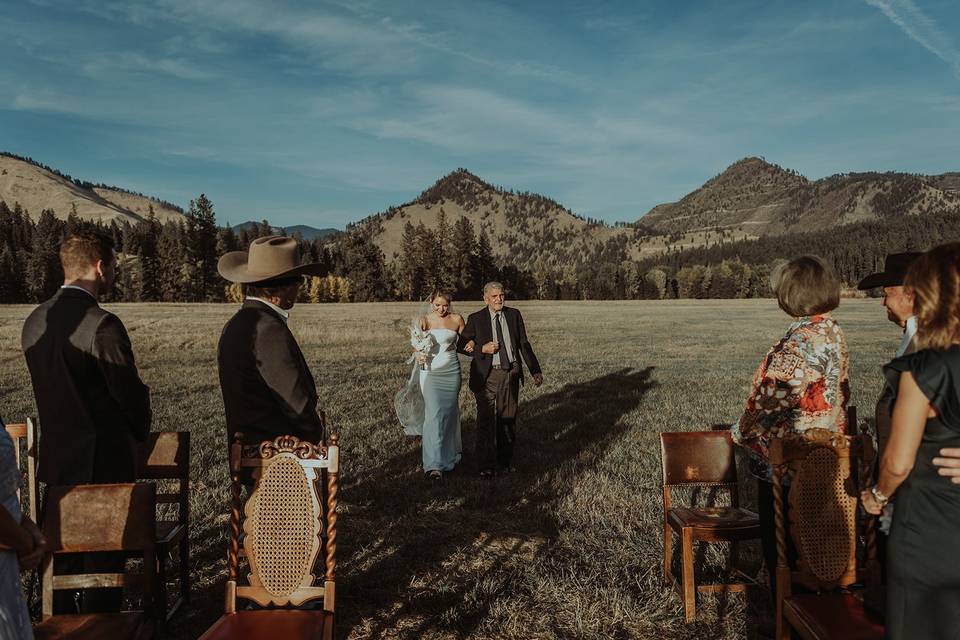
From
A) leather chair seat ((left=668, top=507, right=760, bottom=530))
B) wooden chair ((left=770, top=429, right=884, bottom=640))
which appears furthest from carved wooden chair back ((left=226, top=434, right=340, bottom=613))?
leather chair seat ((left=668, top=507, right=760, bottom=530))

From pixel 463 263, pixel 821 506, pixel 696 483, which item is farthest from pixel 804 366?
pixel 463 263

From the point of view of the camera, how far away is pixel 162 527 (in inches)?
184

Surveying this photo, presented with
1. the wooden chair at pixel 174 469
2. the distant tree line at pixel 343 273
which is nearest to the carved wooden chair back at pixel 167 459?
the wooden chair at pixel 174 469

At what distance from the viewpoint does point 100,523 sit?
3275mm

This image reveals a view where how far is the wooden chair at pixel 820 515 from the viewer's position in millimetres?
3377

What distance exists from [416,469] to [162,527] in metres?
4.00

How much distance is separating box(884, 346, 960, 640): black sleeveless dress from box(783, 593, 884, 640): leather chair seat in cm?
65

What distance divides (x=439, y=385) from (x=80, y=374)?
4696 mm

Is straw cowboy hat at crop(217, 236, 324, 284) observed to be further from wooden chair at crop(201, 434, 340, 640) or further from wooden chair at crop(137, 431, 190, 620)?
wooden chair at crop(137, 431, 190, 620)

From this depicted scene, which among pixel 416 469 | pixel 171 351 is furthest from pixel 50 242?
pixel 416 469

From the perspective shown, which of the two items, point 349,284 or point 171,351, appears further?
point 349,284

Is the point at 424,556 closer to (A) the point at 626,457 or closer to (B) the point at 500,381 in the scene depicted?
(B) the point at 500,381

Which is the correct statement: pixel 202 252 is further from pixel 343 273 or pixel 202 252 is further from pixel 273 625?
pixel 273 625

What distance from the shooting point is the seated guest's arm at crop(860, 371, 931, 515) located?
226cm
